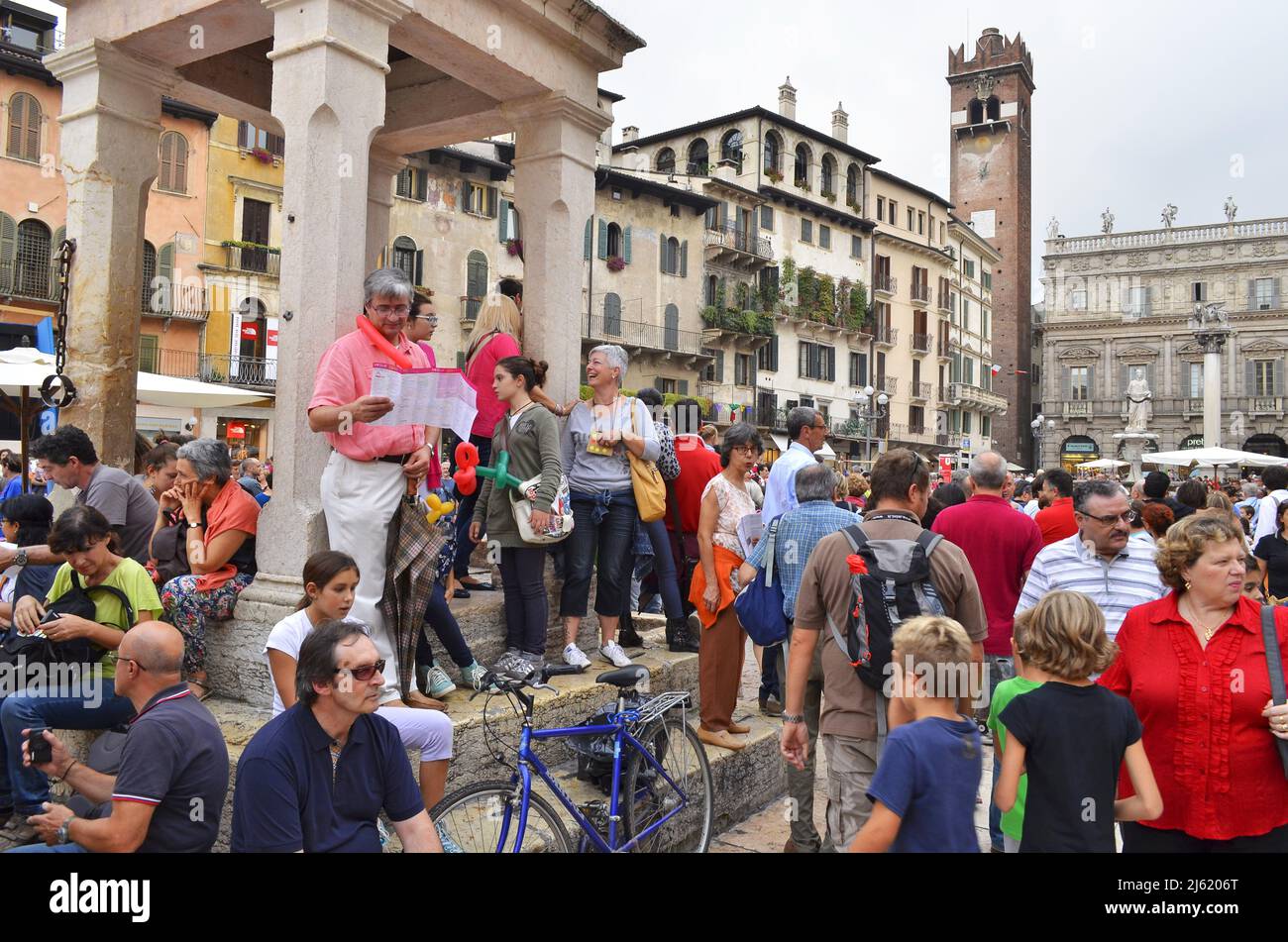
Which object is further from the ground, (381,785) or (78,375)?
(78,375)

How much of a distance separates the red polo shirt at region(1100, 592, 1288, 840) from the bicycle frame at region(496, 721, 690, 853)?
6.44 feet

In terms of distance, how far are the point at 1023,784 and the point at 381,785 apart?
1.98m

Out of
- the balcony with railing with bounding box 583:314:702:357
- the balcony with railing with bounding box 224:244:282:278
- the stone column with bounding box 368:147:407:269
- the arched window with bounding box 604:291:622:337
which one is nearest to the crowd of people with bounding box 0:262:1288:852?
the stone column with bounding box 368:147:407:269

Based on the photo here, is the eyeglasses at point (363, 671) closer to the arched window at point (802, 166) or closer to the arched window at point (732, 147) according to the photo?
the arched window at point (732, 147)

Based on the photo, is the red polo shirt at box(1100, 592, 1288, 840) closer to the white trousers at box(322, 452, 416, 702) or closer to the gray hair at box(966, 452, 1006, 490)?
the gray hair at box(966, 452, 1006, 490)

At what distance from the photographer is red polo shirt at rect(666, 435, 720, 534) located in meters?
6.41

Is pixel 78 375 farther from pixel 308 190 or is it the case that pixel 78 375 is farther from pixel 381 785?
pixel 381 785

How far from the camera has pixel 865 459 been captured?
4616cm

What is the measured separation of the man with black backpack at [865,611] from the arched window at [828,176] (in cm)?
4276

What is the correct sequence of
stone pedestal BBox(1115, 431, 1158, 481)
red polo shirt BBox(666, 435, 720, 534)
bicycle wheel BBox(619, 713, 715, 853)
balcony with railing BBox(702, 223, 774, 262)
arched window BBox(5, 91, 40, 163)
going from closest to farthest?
bicycle wheel BBox(619, 713, 715, 853), red polo shirt BBox(666, 435, 720, 534), arched window BBox(5, 91, 40, 163), stone pedestal BBox(1115, 431, 1158, 481), balcony with railing BBox(702, 223, 774, 262)

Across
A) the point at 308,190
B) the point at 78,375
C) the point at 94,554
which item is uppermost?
the point at 308,190

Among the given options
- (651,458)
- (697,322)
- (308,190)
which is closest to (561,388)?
(651,458)

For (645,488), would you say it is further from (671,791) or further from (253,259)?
(253,259)
